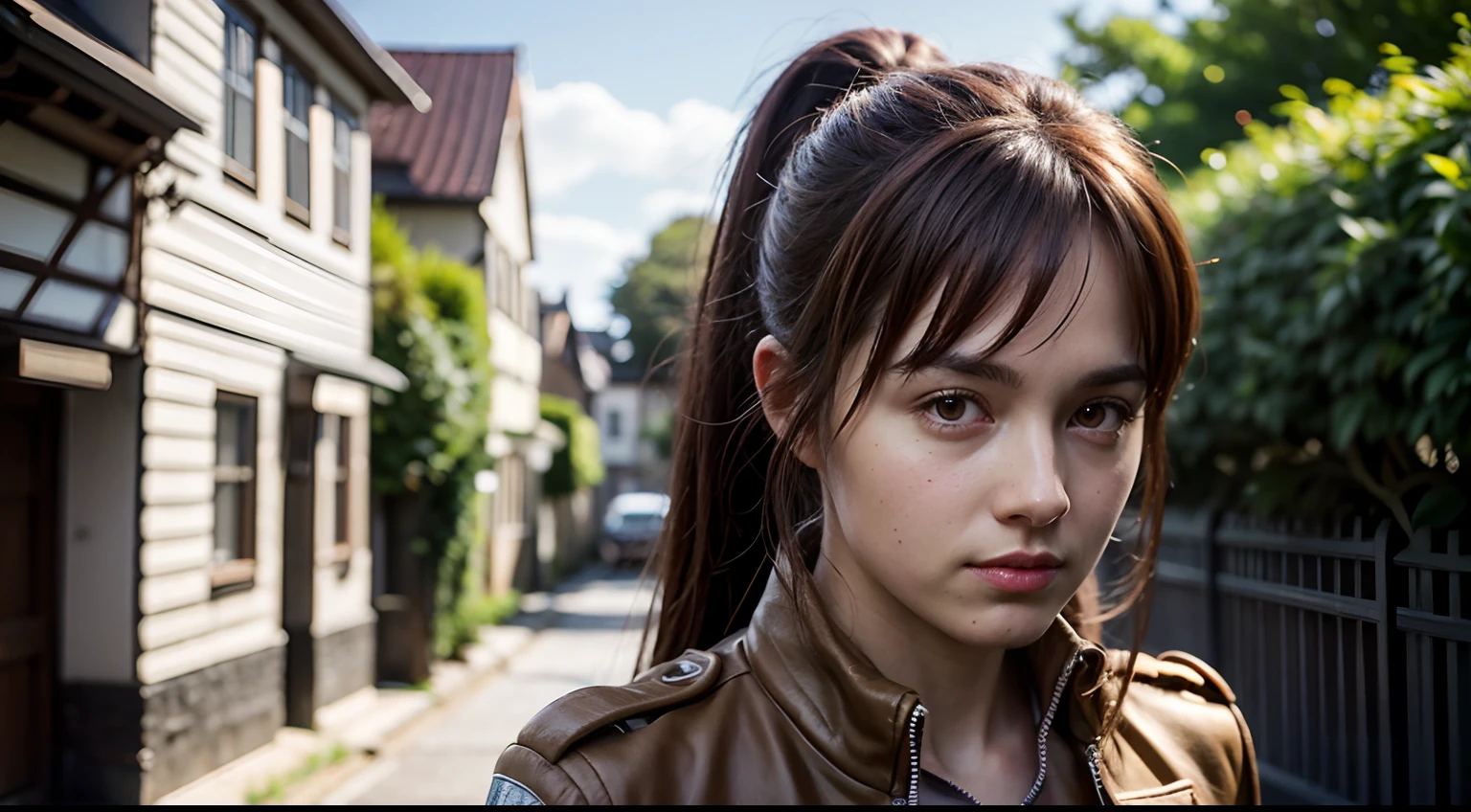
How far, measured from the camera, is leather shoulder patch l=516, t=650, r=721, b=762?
1.14 m

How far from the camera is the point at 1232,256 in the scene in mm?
3533

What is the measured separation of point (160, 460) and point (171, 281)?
0.16 metres

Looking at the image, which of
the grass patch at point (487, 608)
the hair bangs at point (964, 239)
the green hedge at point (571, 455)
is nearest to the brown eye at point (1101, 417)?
the hair bangs at point (964, 239)

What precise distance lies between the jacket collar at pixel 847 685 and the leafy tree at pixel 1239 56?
2.35ft

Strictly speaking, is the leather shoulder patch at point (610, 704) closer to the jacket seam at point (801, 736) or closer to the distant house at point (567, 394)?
the jacket seam at point (801, 736)

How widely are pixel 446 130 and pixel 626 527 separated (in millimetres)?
19143

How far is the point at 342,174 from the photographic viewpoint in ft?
A: 4.32

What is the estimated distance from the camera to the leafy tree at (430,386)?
1.79m

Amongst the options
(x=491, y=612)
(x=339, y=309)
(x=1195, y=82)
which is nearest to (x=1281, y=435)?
(x=1195, y=82)

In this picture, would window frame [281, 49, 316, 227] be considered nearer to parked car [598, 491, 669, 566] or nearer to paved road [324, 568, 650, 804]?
paved road [324, 568, 650, 804]

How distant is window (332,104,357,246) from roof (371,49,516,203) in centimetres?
13

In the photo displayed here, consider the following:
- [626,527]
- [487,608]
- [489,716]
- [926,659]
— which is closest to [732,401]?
[926,659]

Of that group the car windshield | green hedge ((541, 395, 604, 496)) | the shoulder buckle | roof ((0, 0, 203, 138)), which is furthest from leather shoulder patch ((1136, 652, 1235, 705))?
the car windshield

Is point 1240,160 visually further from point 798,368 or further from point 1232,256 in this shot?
point 798,368
